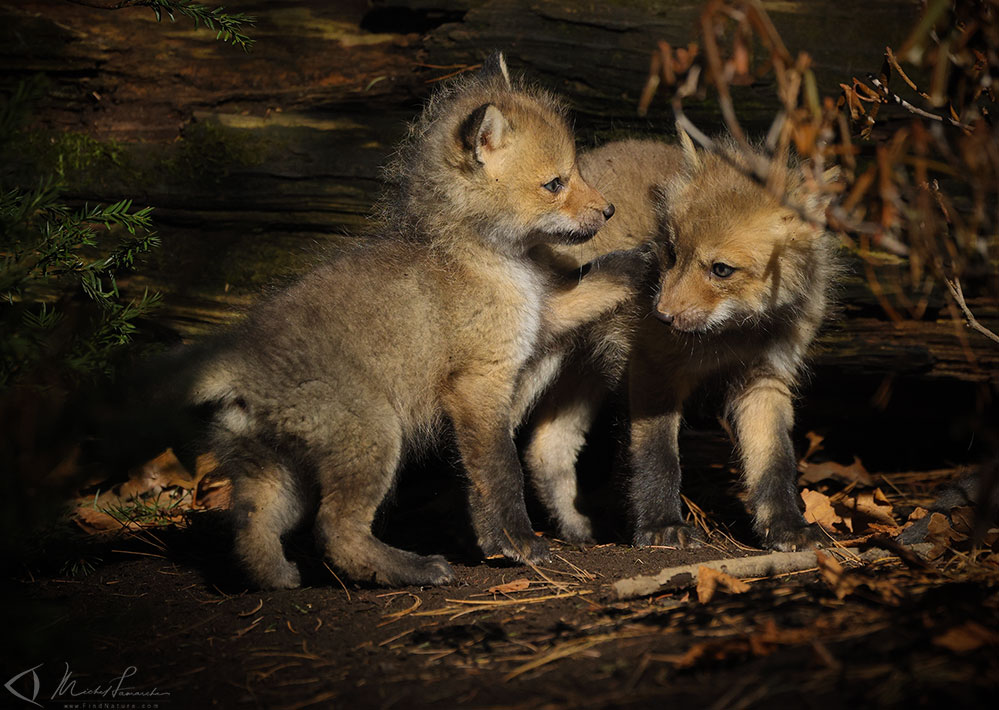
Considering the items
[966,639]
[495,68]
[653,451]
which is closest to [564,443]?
[653,451]

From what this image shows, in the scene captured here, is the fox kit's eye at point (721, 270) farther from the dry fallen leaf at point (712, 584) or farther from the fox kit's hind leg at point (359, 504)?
the fox kit's hind leg at point (359, 504)

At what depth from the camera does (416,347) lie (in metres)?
3.70

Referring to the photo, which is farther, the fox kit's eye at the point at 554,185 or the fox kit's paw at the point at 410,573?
the fox kit's eye at the point at 554,185

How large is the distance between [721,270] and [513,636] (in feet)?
6.42

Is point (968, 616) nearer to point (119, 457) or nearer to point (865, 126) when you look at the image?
point (865, 126)

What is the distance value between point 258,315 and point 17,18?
2.83 meters

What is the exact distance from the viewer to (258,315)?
3648mm

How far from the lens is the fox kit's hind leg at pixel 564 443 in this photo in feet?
15.3

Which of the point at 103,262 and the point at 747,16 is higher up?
the point at 747,16

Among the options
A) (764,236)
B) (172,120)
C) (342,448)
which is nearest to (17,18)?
(172,120)

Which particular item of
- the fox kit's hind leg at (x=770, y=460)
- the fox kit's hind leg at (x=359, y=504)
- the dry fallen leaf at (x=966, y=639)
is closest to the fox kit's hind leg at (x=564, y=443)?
the fox kit's hind leg at (x=770, y=460)

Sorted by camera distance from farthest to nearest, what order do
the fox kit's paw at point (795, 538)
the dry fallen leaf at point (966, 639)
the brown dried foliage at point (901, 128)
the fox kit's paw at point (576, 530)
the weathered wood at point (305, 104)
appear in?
the weathered wood at point (305, 104) → the fox kit's paw at point (576, 530) → the fox kit's paw at point (795, 538) → the brown dried foliage at point (901, 128) → the dry fallen leaf at point (966, 639)

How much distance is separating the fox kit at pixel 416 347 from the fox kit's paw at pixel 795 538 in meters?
1.09

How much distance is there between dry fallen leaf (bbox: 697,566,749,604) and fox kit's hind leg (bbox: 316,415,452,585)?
108cm
